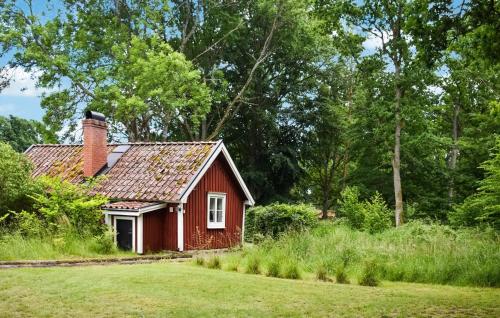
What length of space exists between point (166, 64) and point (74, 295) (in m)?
26.5

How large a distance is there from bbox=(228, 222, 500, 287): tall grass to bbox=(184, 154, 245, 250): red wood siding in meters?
7.00

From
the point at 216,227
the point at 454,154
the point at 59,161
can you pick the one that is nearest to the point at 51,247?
the point at 216,227

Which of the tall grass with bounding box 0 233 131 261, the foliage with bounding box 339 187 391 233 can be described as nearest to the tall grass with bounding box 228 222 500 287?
the tall grass with bounding box 0 233 131 261

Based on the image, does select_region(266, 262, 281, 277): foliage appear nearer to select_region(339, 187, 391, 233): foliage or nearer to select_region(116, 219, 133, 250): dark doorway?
select_region(116, 219, 133, 250): dark doorway

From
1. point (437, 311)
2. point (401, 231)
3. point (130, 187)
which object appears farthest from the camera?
point (130, 187)

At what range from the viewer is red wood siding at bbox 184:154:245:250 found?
947 inches

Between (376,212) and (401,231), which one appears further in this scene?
(376,212)

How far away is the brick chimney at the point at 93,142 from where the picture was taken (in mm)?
25328

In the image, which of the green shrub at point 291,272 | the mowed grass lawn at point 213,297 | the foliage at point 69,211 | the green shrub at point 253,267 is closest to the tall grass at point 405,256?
the green shrub at point 253,267

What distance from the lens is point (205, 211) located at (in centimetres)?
2492

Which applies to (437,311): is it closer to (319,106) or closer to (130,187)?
(130,187)

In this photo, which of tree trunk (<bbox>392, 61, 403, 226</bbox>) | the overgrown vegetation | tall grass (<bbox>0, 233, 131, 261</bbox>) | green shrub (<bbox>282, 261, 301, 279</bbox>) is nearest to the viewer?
green shrub (<bbox>282, 261, 301, 279</bbox>)

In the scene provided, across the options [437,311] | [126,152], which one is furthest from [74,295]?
[126,152]

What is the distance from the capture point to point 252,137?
44156 millimetres
